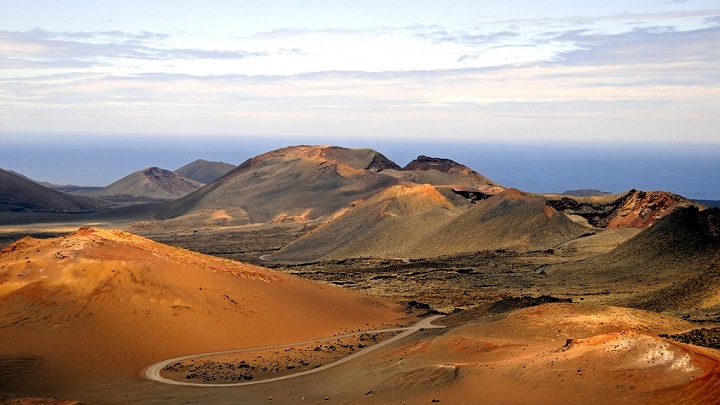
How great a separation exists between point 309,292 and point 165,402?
678 inches

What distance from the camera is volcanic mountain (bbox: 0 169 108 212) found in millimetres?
136375

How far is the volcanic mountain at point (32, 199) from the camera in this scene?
13638cm

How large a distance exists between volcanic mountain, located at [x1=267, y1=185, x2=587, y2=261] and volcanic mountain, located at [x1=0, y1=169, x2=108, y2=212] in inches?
2732

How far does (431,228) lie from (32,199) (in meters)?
91.0

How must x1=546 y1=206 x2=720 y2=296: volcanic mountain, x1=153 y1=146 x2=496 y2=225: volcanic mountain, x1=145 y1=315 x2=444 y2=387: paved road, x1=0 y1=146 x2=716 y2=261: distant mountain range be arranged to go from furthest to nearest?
x1=153 y1=146 x2=496 y2=225: volcanic mountain < x1=0 y1=146 x2=716 y2=261: distant mountain range < x1=546 y1=206 x2=720 y2=296: volcanic mountain < x1=145 y1=315 x2=444 y2=387: paved road

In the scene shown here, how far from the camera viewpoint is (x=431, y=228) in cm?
7969

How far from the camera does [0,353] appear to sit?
91.2ft

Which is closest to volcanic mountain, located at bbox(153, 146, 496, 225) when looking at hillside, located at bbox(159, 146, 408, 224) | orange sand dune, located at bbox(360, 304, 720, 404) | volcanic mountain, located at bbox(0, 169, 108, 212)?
hillside, located at bbox(159, 146, 408, 224)

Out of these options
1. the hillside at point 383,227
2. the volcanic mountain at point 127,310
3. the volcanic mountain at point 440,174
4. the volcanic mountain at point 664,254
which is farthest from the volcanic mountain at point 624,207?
the volcanic mountain at point 127,310

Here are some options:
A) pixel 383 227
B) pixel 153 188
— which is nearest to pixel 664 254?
pixel 383 227

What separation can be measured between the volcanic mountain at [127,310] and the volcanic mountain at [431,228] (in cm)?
3176

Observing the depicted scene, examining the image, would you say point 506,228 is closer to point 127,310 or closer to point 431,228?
point 431,228

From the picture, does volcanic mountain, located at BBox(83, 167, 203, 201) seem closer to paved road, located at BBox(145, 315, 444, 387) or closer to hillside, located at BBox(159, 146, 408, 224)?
hillside, located at BBox(159, 146, 408, 224)

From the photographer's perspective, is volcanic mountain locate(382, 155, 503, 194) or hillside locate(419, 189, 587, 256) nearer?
hillside locate(419, 189, 587, 256)
